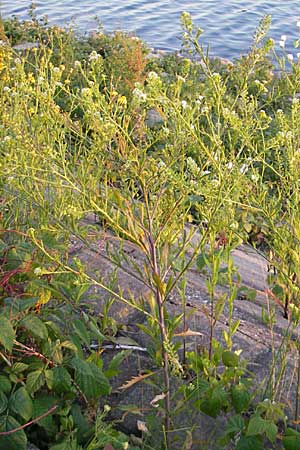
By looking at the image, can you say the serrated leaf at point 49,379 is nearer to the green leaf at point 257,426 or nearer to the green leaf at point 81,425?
the green leaf at point 81,425

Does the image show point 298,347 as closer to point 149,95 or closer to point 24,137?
point 149,95

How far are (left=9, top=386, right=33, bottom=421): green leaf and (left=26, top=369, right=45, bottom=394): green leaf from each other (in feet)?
0.14

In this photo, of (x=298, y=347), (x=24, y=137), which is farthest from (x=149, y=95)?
(x=298, y=347)

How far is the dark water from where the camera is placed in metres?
11.6

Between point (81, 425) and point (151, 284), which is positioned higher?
point (151, 284)

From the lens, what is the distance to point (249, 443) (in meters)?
2.13

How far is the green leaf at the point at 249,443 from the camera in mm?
2127

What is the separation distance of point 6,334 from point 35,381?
20 cm

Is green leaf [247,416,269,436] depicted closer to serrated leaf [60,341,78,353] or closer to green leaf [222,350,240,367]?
green leaf [222,350,240,367]

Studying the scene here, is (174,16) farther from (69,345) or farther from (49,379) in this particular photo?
(49,379)

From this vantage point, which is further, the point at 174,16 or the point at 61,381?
the point at 174,16

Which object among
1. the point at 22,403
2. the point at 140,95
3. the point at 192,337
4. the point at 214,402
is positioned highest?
the point at 140,95

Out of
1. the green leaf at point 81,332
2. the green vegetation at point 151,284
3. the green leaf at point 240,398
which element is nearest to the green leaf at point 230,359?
the green vegetation at point 151,284

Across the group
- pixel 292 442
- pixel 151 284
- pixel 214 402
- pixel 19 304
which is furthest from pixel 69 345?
pixel 292 442
